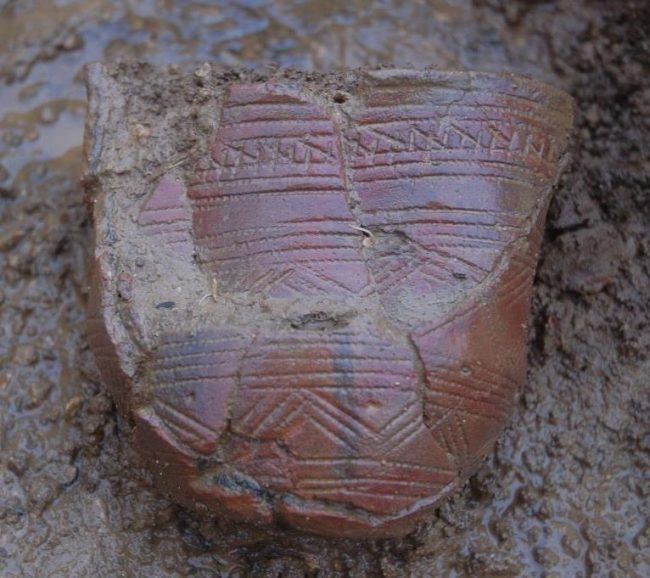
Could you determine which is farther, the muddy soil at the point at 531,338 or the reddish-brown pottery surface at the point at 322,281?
the muddy soil at the point at 531,338

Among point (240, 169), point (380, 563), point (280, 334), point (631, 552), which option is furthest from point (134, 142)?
point (631, 552)

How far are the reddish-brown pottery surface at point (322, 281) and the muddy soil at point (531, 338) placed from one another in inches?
12.0

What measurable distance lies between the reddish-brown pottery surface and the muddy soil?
30 cm

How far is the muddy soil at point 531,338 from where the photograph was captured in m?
2.64

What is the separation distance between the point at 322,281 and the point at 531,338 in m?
0.97

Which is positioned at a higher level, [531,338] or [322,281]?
[322,281]

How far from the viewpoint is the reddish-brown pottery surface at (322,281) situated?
2.08 meters

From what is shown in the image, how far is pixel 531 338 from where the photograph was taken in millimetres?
2863

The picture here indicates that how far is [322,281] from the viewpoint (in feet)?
7.09

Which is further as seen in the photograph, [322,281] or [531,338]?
[531,338]

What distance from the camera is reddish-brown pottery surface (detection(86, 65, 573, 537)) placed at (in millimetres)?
2078

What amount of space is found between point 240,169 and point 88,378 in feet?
3.14

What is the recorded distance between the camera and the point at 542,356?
112 inches

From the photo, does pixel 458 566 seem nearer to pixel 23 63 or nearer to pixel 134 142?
pixel 134 142
